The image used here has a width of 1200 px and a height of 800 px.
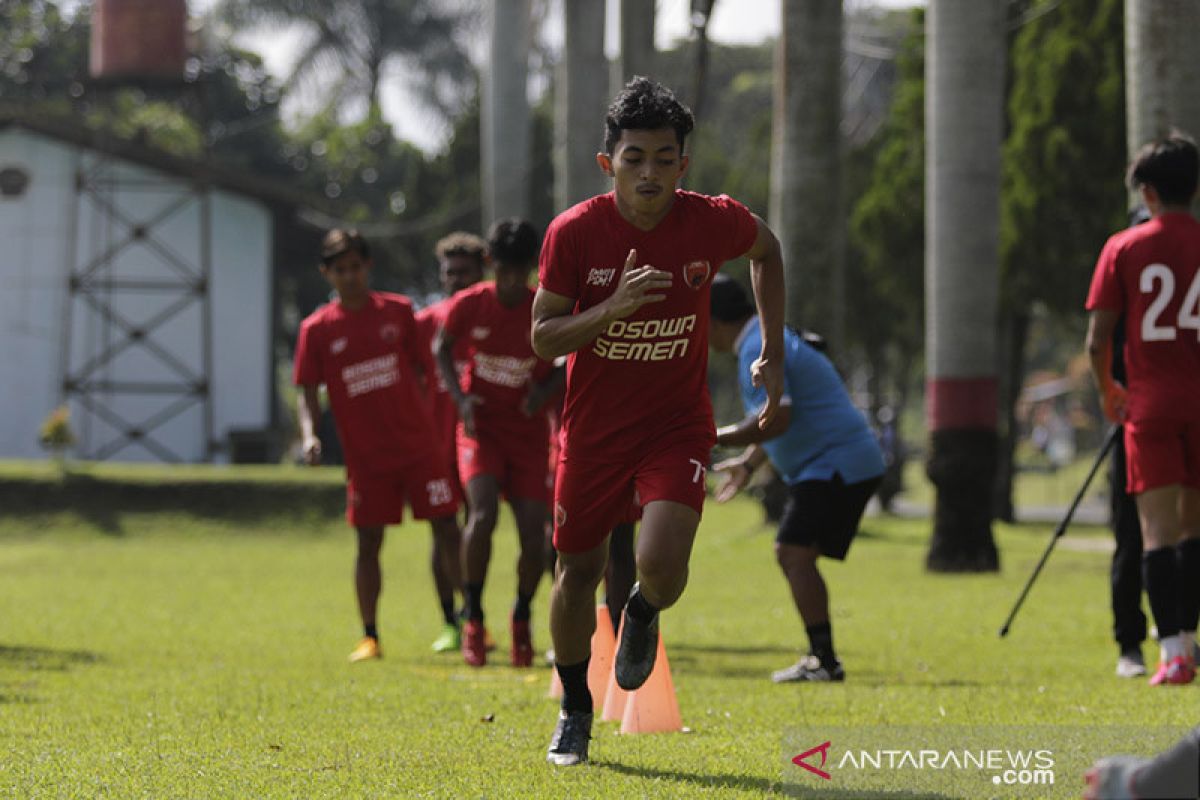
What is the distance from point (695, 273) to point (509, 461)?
442 centimetres

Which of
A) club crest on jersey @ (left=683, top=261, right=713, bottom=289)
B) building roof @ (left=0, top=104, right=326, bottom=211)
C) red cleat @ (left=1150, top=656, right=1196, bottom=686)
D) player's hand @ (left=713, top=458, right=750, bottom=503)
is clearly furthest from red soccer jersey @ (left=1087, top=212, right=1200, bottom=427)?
building roof @ (left=0, top=104, right=326, bottom=211)

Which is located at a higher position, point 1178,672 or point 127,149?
point 127,149

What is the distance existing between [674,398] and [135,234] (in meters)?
37.8

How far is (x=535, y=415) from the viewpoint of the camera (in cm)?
1048

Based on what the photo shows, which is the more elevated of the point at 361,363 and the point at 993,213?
the point at 993,213

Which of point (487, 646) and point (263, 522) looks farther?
point (263, 522)

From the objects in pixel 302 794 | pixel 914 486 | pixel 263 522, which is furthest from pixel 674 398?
pixel 914 486

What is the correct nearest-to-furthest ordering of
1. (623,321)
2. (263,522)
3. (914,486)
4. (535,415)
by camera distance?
(623,321) → (535,415) → (263,522) → (914,486)

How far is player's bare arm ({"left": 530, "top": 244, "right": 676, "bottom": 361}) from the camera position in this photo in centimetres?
588

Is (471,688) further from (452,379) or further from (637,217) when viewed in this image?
(637,217)

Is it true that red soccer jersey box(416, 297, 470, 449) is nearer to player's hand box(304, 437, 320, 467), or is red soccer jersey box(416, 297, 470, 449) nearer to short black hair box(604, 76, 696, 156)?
player's hand box(304, 437, 320, 467)

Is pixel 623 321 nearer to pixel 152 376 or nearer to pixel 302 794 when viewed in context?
pixel 302 794

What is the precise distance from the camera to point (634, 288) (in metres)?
5.87

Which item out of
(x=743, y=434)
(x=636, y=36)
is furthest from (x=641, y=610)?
(x=636, y=36)
